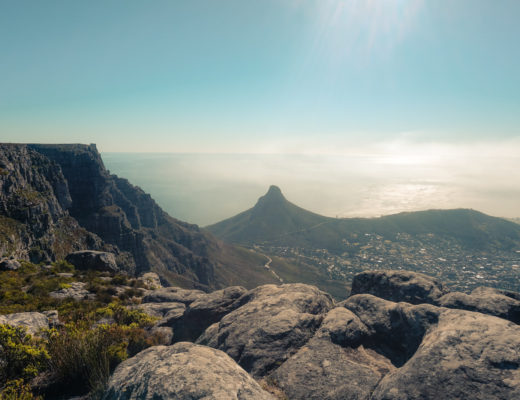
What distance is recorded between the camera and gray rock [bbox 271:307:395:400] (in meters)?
10.3

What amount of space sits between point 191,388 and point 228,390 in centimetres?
113

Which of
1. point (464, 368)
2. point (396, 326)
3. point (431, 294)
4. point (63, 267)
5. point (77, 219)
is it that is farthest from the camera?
point (77, 219)

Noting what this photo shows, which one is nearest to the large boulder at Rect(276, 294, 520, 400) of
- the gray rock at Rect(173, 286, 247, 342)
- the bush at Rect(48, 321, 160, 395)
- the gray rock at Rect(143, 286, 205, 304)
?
the bush at Rect(48, 321, 160, 395)

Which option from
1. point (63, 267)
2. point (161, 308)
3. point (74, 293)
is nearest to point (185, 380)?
point (161, 308)

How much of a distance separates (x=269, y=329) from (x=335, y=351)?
3.56 meters

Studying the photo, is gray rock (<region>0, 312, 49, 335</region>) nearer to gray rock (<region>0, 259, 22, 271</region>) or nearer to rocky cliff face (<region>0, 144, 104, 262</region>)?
gray rock (<region>0, 259, 22, 271</region>)

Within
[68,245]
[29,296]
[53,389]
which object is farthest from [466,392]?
[68,245]

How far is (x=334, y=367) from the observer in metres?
11.6

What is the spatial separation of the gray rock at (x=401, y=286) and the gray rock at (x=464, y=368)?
9077 millimetres

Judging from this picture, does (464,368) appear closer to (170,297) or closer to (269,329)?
(269,329)

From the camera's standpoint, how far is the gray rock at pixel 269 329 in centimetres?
1270

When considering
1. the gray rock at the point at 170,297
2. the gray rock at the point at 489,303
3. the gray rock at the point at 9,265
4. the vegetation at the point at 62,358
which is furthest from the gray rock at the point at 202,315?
the gray rock at the point at 9,265

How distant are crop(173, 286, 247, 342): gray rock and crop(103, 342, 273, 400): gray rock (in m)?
10.3

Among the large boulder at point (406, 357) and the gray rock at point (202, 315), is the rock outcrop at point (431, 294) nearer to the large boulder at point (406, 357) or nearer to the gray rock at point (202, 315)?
the large boulder at point (406, 357)
